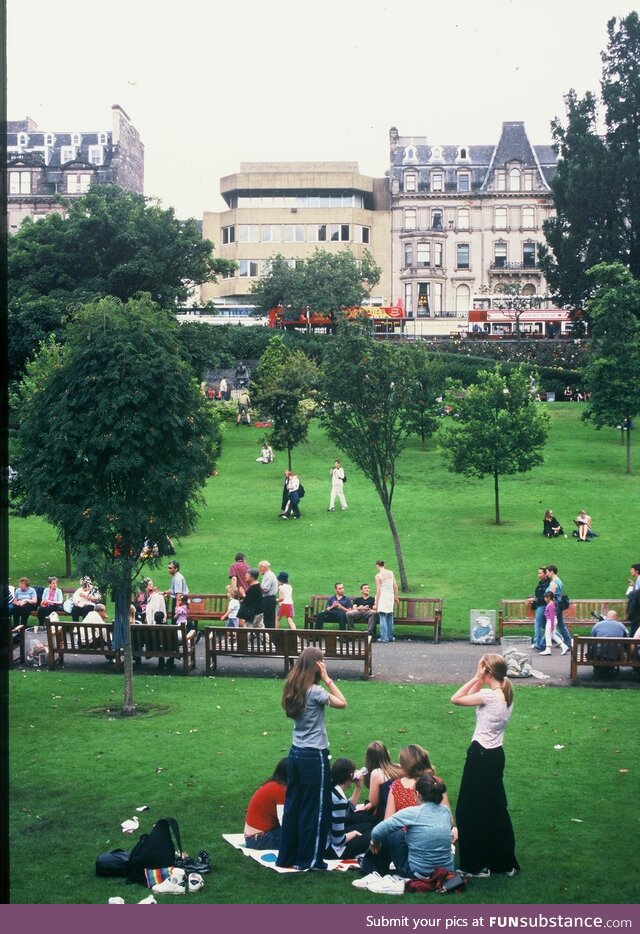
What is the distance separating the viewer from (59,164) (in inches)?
3794

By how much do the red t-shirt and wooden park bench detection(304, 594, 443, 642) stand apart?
11.8 metres

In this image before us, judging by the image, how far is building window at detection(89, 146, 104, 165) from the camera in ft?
315

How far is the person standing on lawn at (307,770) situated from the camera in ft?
31.2

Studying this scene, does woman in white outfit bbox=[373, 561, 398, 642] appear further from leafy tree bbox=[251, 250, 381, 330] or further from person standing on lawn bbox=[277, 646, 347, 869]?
leafy tree bbox=[251, 250, 381, 330]

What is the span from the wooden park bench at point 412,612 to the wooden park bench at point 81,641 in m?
4.15

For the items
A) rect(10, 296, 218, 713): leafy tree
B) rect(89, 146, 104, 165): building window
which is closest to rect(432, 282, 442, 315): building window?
rect(89, 146, 104, 165): building window

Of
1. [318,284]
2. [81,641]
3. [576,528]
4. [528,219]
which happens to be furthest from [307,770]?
[528,219]

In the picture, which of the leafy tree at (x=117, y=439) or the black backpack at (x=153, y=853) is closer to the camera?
the black backpack at (x=153, y=853)

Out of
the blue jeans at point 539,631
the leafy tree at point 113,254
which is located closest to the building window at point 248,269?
the leafy tree at point 113,254

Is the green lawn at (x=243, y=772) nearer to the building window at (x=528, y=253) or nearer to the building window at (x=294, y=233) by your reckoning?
the building window at (x=294, y=233)

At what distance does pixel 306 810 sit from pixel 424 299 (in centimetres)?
8784

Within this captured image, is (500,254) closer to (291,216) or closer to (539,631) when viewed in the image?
(291,216)

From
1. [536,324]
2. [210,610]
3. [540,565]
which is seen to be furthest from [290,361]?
[536,324]

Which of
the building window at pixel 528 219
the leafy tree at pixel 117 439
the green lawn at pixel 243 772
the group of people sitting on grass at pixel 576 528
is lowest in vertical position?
the green lawn at pixel 243 772
